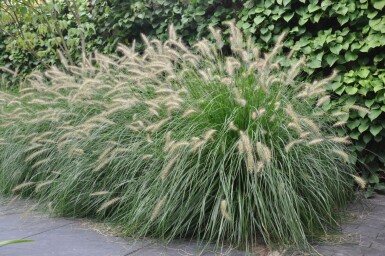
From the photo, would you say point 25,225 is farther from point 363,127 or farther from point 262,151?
point 363,127

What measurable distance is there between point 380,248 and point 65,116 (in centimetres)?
304

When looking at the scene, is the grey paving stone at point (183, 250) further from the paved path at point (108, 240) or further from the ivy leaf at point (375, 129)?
the ivy leaf at point (375, 129)

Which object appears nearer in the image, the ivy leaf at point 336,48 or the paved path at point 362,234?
the paved path at point 362,234

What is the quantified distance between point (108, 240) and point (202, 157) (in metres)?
0.90

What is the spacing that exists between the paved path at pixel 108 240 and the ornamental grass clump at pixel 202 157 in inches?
4.5

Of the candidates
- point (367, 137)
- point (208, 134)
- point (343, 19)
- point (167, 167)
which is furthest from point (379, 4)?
point (167, 167)

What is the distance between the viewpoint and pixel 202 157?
360 centimetres

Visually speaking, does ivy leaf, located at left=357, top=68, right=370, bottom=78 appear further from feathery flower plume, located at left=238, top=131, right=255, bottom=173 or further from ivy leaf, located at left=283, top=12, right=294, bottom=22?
feathery flower plume, located at left=238, top=131, right=255, bottom=173

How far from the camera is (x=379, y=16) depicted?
4.40m

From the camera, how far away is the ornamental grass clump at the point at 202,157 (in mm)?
3328

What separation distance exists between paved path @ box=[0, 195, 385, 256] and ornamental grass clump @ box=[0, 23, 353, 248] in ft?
0.37

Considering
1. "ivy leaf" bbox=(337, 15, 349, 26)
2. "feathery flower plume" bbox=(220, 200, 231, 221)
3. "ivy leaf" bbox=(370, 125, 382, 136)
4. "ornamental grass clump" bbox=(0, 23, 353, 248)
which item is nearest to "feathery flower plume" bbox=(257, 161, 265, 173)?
"ornamental grass clump" bbox=(0, 23, 353, 248)

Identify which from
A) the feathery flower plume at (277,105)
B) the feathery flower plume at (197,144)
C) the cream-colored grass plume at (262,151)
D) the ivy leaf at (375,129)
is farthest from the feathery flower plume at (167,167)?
the ivy leaf at (375,129)

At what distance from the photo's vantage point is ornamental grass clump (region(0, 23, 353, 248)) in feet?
10.9
